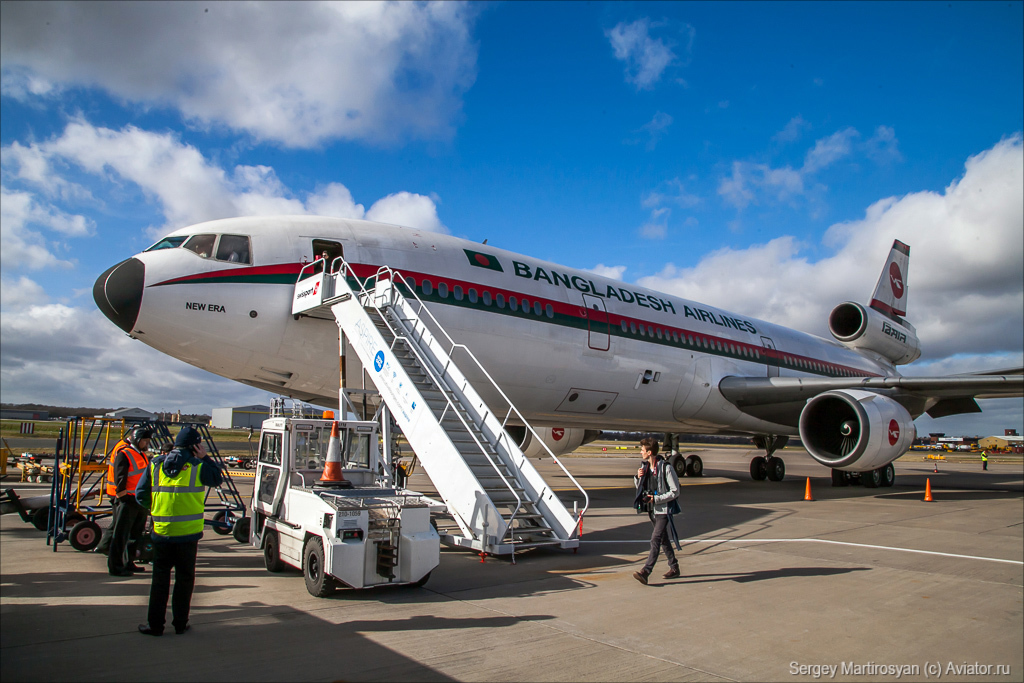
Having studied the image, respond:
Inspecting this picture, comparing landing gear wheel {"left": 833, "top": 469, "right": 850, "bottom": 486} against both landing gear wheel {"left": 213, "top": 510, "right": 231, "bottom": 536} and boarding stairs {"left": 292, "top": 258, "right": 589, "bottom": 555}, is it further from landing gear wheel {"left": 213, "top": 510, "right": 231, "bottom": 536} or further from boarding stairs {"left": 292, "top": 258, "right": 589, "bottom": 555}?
landing gear wheel {"left": 213, "top": 510, "right": 231, "bottom": 536}

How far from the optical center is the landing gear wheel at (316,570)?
17.4ft

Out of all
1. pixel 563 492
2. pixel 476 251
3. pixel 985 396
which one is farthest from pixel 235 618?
pixel 985 396

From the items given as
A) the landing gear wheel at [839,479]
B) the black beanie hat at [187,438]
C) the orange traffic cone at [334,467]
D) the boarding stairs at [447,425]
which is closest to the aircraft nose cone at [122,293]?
the boarding stairs at [447,425]

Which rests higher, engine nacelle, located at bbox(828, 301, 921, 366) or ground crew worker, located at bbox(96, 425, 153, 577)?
engine nacelle, located at bbox(828, 301, 921, 366)

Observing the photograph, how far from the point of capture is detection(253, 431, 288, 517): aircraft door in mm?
6449

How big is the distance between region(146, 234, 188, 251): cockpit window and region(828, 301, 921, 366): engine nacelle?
21723 millimetres

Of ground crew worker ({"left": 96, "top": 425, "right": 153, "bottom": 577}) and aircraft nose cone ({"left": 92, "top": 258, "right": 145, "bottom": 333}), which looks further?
aircraft nose cone ({"left": 92, "top": 258, "right": 145, "bottom": 333})

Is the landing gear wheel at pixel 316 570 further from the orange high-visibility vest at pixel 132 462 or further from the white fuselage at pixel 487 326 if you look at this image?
the white fuselage at pixel 487 326

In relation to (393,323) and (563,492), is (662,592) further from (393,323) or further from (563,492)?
(563,492)

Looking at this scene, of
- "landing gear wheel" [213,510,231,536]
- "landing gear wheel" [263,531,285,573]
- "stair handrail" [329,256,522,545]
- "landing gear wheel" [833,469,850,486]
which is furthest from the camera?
"landing gear wheel" [833,469,850,486]

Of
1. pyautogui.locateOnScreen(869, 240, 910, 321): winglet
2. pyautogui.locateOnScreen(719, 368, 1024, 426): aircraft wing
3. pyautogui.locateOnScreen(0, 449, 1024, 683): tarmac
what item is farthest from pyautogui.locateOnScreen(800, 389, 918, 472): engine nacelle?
pyautogui.locateOnScreen(869, 240, 910, 321): winglet

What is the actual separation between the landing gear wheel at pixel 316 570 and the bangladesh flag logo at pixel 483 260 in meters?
6.47

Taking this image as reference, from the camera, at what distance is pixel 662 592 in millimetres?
5840

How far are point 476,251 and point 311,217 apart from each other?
2896mm
